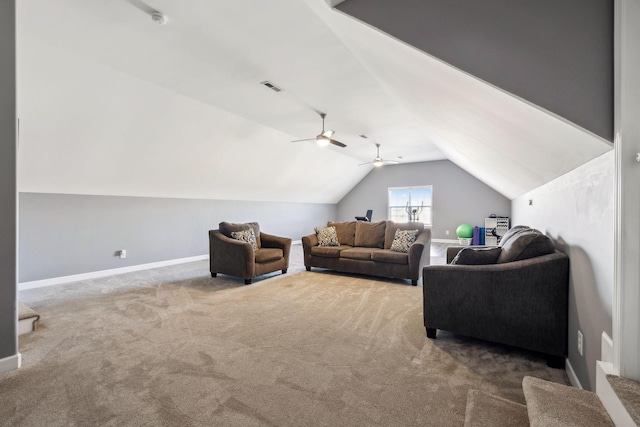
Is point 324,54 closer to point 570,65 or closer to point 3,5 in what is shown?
point 570,65

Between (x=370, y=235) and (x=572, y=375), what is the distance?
11.8ft

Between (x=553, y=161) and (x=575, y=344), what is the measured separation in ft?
4.42

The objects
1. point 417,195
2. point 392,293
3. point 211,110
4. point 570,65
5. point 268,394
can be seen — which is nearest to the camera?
point 570,65

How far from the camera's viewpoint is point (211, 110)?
4766 millimetres

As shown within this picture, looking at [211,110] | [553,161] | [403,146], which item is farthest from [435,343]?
[403,146]

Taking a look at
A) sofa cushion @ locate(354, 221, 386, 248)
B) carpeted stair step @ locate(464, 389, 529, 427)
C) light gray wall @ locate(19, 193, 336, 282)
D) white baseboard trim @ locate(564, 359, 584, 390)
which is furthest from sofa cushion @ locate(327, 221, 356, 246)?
carpeted stair step @ locate(464, 389, 529, 427)

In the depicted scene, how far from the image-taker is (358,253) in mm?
4840

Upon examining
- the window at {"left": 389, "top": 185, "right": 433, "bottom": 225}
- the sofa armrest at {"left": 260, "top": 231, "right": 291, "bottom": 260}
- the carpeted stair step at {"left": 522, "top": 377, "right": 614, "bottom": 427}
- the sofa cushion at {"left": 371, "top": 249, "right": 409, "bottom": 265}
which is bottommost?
the carpeted stair step at {"left": 522, "top": 377, "right": 614, "bottom": 427}

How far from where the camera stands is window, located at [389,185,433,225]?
10016 mm

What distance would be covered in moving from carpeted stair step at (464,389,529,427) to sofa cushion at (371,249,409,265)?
2.78 m

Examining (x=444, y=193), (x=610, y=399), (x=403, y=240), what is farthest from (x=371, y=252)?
(x=444, y=193)

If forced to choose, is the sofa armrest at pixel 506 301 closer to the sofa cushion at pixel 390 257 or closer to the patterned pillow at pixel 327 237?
the sofa cushion at pixel 390 257

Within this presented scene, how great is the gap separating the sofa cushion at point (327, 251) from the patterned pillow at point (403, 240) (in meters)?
0.92

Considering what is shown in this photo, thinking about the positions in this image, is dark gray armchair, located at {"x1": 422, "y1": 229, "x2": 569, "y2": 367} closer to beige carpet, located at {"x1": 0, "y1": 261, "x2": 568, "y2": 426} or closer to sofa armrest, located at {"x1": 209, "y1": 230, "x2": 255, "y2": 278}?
beige carpet, located at {"x1": 0, "y1": 261, "x2": 568, "y2": 426}
